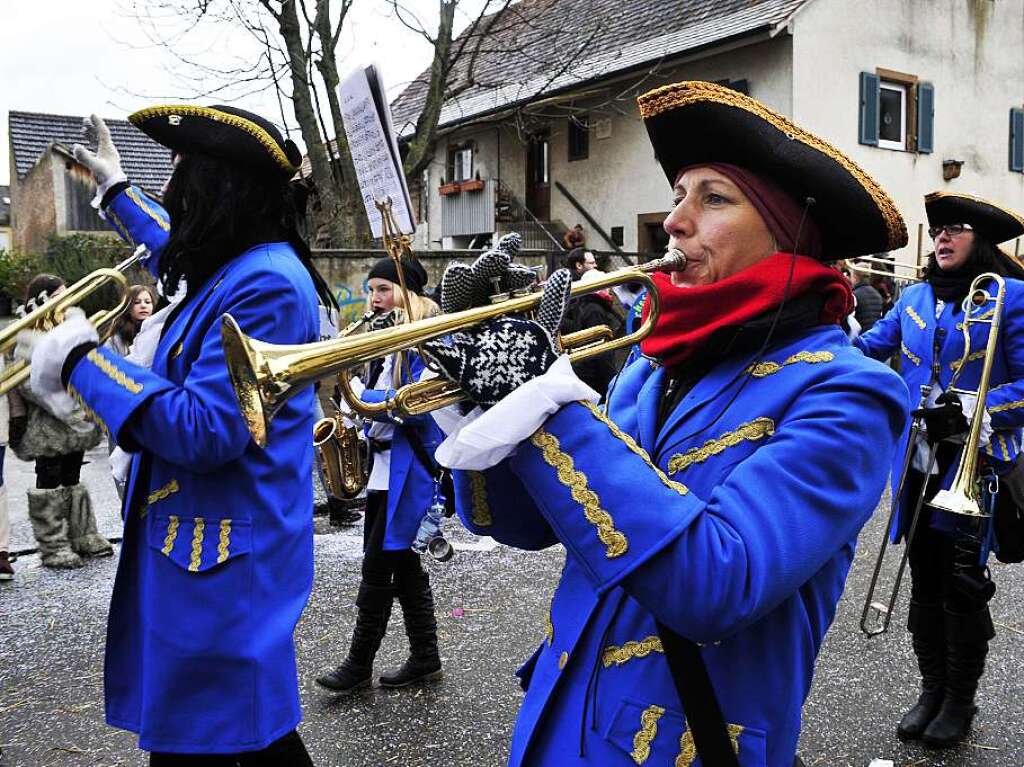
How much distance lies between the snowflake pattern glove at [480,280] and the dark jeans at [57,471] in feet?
17.6

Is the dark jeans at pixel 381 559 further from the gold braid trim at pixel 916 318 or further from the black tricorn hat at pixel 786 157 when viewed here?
the black tricorn hat at pixel 786 157

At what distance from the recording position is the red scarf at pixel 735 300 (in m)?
1.45

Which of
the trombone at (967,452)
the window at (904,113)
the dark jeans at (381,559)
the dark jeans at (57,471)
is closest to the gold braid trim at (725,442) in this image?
the trombone at (967,452)

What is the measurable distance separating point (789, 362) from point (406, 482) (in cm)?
266

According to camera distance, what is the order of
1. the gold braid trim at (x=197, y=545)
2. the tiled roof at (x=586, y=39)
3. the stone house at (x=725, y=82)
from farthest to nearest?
the tiled roof at (x=586, y=39), the stone house at (x=725, y=82), the gold braid trim at (x=197, y=545)

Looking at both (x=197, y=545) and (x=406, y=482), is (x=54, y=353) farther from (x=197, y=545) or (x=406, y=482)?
(x=406, y=482)

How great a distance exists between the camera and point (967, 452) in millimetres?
3490

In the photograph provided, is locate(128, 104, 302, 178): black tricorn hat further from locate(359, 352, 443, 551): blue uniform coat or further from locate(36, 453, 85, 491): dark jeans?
locate(36, 453, 85, 491): dark jeans

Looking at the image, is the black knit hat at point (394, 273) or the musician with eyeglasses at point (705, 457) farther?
the black knit hat at point (394, 273)

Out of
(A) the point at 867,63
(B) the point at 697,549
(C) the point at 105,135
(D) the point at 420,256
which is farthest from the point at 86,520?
(A) the point at 867,63

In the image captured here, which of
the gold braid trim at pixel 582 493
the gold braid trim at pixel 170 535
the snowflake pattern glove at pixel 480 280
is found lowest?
the gold braid trim at pixel 170 535

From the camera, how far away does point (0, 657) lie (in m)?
4.29

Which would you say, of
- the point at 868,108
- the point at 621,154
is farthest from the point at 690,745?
the point at 621,154

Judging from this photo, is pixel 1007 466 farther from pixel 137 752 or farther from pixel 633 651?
pixel 137 752
